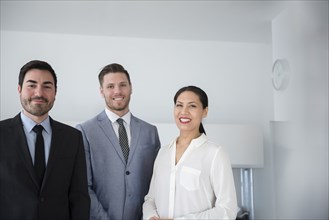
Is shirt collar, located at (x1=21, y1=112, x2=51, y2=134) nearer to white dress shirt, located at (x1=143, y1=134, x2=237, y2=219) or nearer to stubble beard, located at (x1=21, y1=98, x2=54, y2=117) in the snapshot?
stubble beard, located at (x1=21, y1=98, x2=54, y2=117)

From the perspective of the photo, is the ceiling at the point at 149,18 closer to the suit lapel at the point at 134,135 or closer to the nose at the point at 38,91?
the suit lapel at the point at 134,135

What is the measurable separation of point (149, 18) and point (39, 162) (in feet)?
7.80

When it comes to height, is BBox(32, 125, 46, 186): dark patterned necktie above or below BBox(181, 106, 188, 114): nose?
A: below

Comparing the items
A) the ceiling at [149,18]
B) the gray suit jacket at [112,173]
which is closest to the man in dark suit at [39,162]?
the gray suit jacket at [112,173]

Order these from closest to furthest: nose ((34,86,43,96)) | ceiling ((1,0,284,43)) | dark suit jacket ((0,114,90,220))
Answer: dark suit jacket ((0,114,90,220)) < nose ((34,86,43,96)) < ceiling ((1,0,284,43))

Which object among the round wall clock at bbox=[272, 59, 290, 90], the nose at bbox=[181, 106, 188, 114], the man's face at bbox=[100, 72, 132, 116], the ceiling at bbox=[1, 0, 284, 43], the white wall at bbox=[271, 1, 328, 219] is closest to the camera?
the nose at bbox=[181, 106, 188, 114]

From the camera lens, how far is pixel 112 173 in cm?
206

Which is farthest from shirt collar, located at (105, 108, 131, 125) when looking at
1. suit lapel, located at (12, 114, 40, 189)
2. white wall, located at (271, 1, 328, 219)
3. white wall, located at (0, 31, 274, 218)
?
white wall, located at (0, 31, 274, 218)

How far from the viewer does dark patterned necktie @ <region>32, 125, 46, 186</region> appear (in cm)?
162

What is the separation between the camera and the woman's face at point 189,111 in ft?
6.46

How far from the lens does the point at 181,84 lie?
13.9 ft

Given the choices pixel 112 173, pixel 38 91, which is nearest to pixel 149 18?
pixel 112 173

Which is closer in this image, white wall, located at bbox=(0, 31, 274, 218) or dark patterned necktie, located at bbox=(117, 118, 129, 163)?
dark patterned necktie, located at bbox=(117, 118, 129, 163)

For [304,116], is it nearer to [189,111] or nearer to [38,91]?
[189,111]
